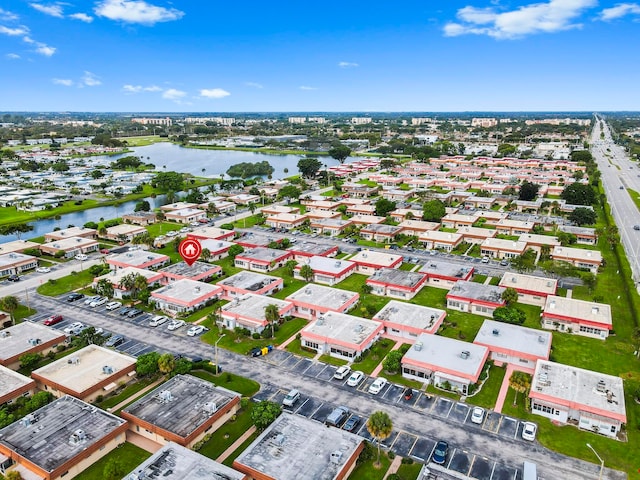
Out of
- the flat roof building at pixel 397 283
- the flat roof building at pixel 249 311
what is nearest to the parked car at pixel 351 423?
the flat roof building at pixel 249 311

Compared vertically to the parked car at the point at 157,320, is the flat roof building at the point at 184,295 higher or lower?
higher

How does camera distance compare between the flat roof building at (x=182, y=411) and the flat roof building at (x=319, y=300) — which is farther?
the flat roof building at (x=319, y=300)

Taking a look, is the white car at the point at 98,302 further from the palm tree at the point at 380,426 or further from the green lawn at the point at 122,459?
the palm tree at the point at 380,426

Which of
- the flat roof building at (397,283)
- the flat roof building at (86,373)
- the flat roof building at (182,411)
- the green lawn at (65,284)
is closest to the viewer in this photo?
the flat roof building at (182,411)

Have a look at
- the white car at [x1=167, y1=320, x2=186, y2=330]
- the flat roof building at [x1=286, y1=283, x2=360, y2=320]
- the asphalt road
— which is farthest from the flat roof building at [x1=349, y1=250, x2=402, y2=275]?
the white car at [x1=167, y1=320, x2=186, y2=330]

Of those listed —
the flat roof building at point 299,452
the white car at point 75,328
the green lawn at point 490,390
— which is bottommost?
the green lawn at point 490,390

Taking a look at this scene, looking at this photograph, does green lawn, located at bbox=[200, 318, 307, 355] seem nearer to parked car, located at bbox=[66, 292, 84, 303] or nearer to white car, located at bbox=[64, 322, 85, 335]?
white car, located at bbox=[64, 322, 85, 335]

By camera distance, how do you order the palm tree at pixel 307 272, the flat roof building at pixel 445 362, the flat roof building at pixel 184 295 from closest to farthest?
the flat roof building at pixel 445 362, the flat roof building at pixel 184 295, the palm tree at pixel 307 272
